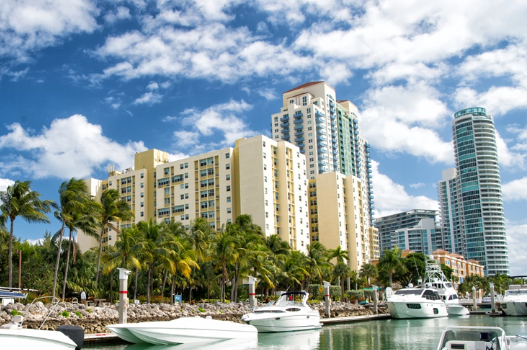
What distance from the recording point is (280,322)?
39.4m

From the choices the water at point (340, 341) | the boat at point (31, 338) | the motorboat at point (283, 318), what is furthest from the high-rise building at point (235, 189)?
the boat at point (31, 338)

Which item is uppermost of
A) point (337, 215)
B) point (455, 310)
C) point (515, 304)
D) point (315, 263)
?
point (337, 215)

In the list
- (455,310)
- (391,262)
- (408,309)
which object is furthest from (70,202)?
(391,262)

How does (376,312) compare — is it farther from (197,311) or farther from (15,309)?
(15,309)

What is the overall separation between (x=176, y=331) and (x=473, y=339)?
58.2 ft

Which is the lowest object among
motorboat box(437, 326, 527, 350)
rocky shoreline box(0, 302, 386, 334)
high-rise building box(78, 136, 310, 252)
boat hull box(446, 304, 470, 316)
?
boat hull box(446, 304, 470, 316)

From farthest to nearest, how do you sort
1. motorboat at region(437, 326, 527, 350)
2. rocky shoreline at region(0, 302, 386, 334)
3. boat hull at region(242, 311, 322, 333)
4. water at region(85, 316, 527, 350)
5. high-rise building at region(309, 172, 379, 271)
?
high-rise building at region(309, 172, 379, 271), boat hull at region(242, 311, 322, 333), rocky shoreline at region(0, 302, 386, 334), water at region(85, 316, 527, 350), motorboat at region(437, 326, 527, 350)

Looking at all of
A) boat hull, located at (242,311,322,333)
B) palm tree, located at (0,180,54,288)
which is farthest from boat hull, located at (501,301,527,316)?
palm tree, located at (0,180,54,288)

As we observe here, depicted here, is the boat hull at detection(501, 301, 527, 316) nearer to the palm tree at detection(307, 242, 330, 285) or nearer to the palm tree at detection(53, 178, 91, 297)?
the palm tree at detection(307, 242, 330, 285)

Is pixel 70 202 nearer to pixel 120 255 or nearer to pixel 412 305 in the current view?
pixel 120 255

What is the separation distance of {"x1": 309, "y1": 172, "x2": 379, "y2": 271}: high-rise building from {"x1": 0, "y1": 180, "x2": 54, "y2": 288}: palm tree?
67926 millimetres

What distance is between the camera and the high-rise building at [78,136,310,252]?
9306 cm

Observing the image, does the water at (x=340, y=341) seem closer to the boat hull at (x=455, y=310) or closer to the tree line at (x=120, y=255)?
the tree line at (x=120, y=255)

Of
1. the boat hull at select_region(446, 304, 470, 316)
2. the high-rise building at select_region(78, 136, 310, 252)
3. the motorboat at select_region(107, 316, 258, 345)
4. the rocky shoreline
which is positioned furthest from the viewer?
the high-rise building at select_region(78, 136, 310, 252)
